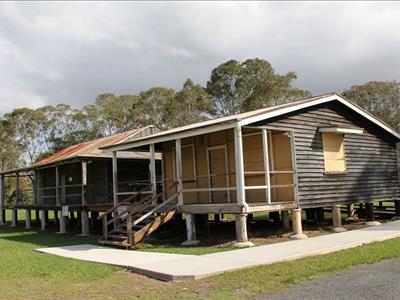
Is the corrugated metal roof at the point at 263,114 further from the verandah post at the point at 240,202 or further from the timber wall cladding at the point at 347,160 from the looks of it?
the verandah post at the point at 240,202

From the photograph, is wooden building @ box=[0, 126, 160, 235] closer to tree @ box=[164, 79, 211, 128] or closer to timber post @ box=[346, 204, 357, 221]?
timber post @ box=[346, 204, 357, 221]

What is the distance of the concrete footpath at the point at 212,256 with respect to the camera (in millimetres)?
9703

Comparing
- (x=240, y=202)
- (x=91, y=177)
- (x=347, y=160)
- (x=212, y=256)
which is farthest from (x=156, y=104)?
(x=212, y=256)

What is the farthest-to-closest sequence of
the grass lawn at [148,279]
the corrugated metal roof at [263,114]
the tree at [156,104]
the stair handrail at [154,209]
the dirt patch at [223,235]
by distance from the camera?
the tree at [156,104] < the stair handrail at [154,209] < the dirt patch at [223,235] < the corrugated metal roof at [263,114] < the grass lawn at [148,279]

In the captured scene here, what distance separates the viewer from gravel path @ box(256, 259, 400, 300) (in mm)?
7164

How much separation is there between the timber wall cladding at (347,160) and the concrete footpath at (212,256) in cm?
212

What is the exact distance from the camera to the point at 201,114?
53375 mm

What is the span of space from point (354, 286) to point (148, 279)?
383 centimetres

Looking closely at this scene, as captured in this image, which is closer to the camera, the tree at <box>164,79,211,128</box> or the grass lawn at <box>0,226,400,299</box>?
the grass lawn at <box>0,226,400,299</box>

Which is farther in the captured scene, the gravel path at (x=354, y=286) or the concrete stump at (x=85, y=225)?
the concrete stump at (x=85, y=225)

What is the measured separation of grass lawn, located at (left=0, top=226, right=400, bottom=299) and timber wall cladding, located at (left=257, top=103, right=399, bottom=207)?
170 inches

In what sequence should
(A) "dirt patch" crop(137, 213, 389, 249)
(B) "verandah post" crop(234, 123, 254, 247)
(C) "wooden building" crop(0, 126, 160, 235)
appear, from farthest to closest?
(C) "wooden building" crop(0, 126, 160, 235) → (A) "dirt patch" crop(137, 213, 389, 249) → (B) "verandah post" crop(234, 123, 254, 247)

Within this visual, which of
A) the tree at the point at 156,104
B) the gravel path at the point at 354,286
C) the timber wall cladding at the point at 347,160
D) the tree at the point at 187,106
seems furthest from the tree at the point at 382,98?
the gravel path at the point at 354,286

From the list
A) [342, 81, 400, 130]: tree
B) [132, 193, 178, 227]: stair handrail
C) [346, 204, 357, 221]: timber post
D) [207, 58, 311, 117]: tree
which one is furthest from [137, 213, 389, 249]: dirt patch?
[342, 81, 400, 130]: tree
